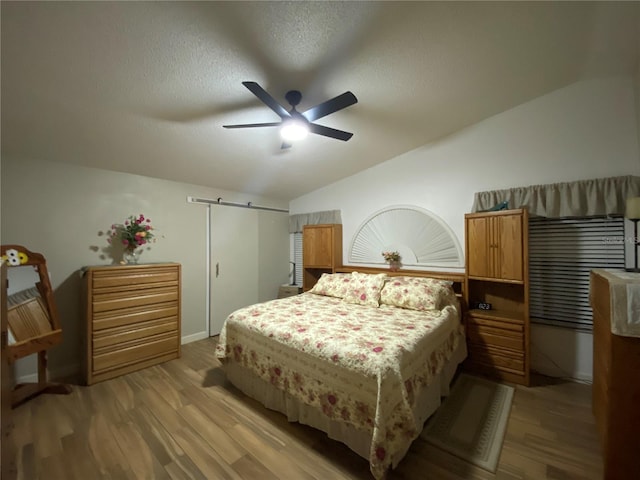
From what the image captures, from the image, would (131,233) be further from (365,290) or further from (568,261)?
(568,261)

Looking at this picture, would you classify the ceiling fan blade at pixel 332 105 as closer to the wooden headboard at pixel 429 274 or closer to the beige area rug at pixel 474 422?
the wooden headboard at pixel 429 274

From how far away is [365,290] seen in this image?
2.95 m

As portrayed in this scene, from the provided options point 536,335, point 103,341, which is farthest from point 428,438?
point 103,341

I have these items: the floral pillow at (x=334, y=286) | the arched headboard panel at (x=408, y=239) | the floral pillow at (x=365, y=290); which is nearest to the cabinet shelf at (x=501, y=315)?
the arched headboard panel at (x=408, y=239)

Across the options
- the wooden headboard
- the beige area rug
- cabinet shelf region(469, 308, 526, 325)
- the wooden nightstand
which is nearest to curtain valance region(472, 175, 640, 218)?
the wooden headboard

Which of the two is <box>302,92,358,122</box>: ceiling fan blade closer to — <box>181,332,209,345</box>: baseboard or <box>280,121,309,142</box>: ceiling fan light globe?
<box>280,121,309,142</box>: ceiling fan light globe

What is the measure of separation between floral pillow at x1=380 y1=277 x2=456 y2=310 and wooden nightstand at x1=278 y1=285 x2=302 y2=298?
6.47 ft

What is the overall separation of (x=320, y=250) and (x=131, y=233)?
2.49 metres

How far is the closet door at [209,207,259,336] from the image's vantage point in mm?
3814

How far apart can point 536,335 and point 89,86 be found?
4.50 m

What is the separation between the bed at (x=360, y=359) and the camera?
4.72ft

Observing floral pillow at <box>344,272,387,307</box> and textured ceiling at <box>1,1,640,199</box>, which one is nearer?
textured ceiling at <box>1,1,640,199</box>

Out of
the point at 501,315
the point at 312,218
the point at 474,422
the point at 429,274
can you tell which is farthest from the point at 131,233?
the point at 501,315

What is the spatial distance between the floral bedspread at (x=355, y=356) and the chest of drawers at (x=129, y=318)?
3.26ft
